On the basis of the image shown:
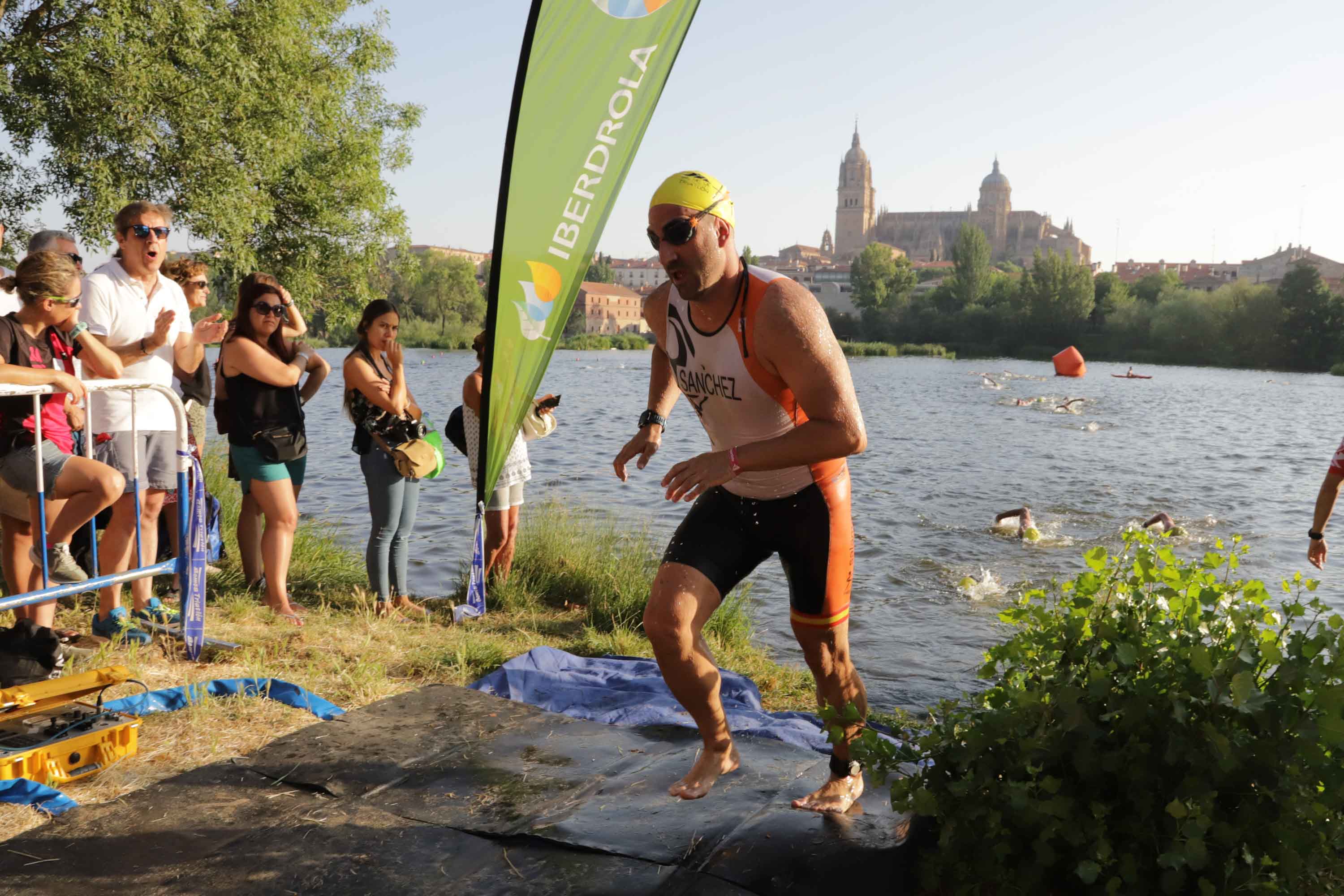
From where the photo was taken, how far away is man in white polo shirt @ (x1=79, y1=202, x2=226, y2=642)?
217 inches

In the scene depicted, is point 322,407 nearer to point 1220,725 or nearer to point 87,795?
point 87,795

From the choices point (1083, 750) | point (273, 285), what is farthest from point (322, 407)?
point (1083, 750)

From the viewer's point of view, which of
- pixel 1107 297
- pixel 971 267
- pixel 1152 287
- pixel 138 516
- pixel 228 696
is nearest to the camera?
pixel 228 696

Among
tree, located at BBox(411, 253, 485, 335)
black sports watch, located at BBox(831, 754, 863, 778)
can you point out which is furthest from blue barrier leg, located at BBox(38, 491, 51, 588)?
tree, located at BBox(411, 253, 485, 335)

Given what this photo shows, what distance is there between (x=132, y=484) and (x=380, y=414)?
4.87 ft

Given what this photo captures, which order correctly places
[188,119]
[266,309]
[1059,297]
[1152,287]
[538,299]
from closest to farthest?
[538,299], [266,309], [188,119], [1059,297], [1152,287]

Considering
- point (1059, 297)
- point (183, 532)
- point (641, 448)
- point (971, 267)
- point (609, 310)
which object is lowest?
point (183, 532)

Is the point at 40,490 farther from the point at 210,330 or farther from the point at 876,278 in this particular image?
the point at 876,278

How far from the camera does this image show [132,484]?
5547 mm

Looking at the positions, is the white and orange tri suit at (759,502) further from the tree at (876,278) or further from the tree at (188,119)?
the tree at (876,278)

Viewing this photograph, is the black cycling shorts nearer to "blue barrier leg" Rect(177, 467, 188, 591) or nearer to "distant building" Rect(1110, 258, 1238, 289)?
"blue barrier leg" Rect(177, 467, 188, 591)

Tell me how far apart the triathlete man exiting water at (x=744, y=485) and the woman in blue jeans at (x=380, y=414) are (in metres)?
3.35

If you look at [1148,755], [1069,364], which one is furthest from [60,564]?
[1069,364]

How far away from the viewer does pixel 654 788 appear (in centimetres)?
378
